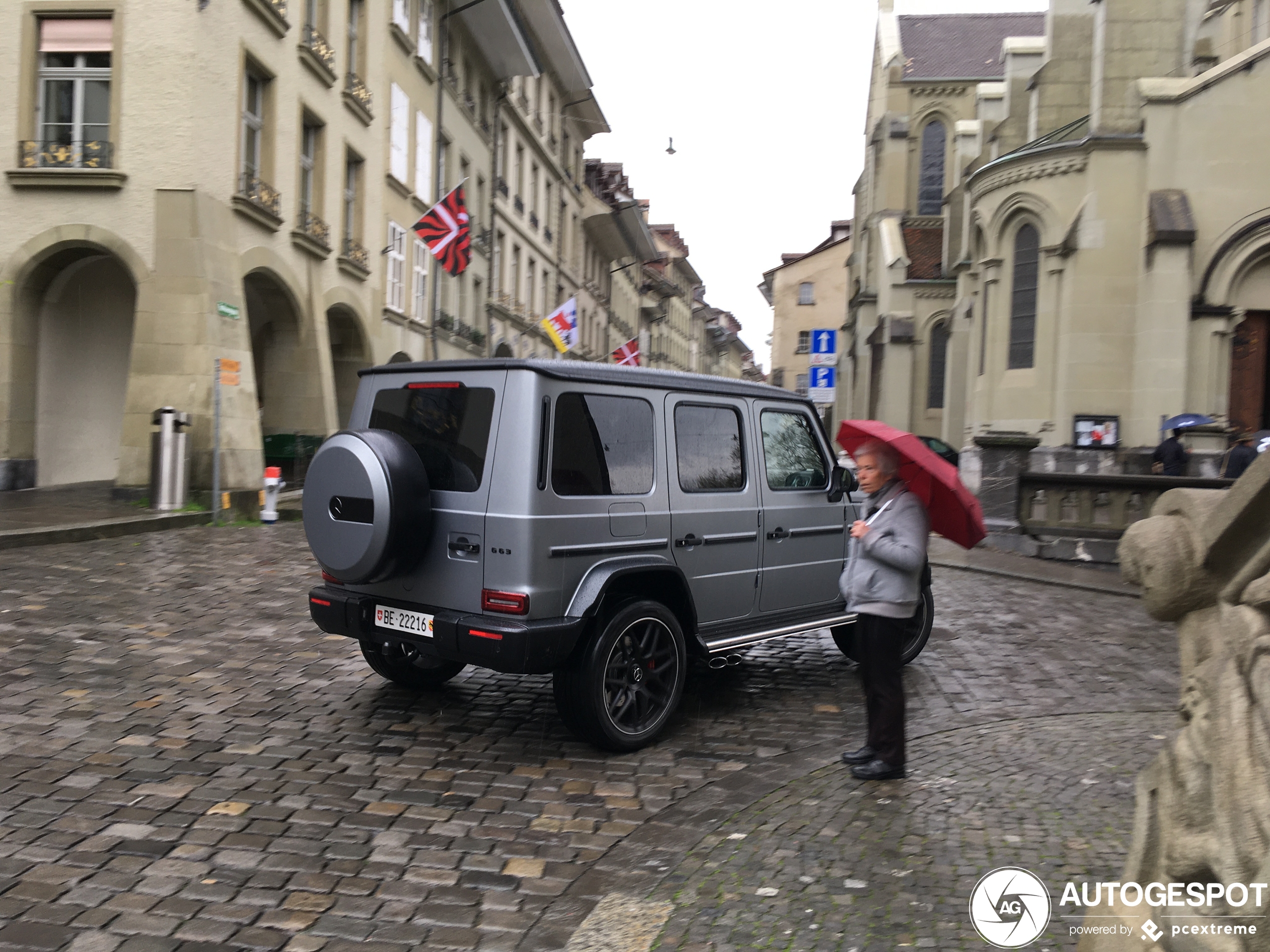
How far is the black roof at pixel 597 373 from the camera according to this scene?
5043 millimetres

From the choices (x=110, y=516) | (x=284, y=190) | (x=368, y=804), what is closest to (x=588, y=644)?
(x=368, y=804)

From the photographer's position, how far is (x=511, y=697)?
6.31 metres

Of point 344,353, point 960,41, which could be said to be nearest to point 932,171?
point 960,41

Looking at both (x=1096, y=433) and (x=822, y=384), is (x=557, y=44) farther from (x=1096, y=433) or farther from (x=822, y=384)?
(x=1096, y=433)

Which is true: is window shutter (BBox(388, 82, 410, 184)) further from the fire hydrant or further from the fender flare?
the fender flare

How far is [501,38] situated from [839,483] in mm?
28438

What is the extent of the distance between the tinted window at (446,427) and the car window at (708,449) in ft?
3.90

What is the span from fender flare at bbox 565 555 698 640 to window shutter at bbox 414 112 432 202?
23.6m

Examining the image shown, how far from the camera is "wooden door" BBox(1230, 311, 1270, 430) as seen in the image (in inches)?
763

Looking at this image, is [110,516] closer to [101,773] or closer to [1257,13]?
[101,773]

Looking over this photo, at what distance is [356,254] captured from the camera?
23.1 m

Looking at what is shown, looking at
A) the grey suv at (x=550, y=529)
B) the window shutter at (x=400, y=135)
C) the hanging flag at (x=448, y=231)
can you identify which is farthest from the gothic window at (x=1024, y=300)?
the grey suv at (x=550, y=529)

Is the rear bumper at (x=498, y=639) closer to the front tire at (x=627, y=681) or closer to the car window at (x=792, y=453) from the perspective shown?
the front tire at (x=627, y=681)

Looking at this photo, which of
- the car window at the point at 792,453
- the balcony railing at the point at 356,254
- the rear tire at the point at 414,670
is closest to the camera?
the rear tire at the point at 414,670
